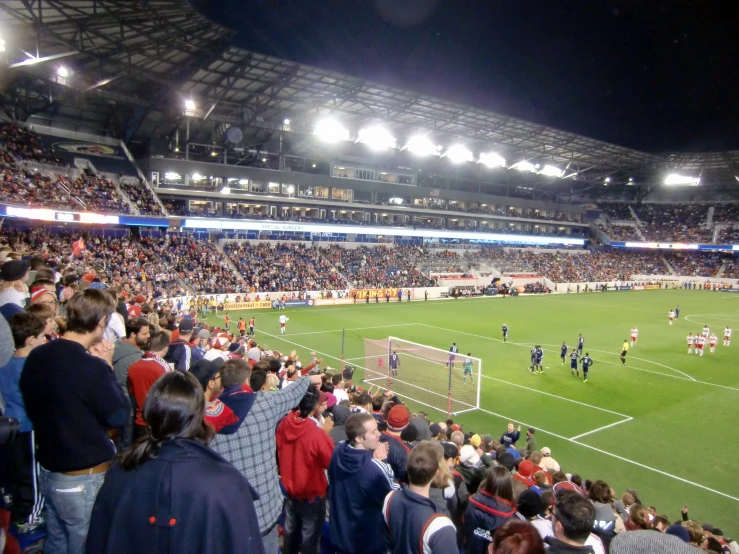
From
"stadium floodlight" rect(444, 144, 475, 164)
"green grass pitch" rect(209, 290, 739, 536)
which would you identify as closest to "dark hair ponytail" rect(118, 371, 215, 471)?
"green grass pitch" rect(209, 290, 739, 536)

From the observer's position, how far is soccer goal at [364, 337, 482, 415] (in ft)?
62.5

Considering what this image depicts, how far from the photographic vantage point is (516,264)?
6962cm

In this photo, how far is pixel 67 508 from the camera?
339 cm

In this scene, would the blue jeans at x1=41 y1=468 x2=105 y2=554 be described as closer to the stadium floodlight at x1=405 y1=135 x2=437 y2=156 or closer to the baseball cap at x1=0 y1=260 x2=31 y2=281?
the baseball cap at x1=0 y1=260 x2=31 y2=281

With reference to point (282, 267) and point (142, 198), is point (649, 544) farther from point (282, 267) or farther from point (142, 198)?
point (282, 267)

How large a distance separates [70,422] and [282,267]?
4582 cm

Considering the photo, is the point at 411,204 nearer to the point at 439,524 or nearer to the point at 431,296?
the point at 431,296

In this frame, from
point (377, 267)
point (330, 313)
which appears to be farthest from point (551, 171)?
point (330, 313)

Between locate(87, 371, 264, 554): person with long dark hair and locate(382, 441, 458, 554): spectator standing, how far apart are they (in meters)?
1.58

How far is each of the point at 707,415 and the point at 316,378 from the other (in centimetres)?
1759

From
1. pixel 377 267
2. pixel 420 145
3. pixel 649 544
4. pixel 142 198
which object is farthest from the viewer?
pixel 420 145

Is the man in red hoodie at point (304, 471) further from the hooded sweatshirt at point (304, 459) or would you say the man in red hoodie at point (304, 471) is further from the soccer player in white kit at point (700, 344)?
the soccer player in white kit at point (700, 344)

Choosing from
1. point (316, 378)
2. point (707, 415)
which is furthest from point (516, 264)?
point (316, 378)

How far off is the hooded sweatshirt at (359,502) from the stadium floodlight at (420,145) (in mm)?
56071
